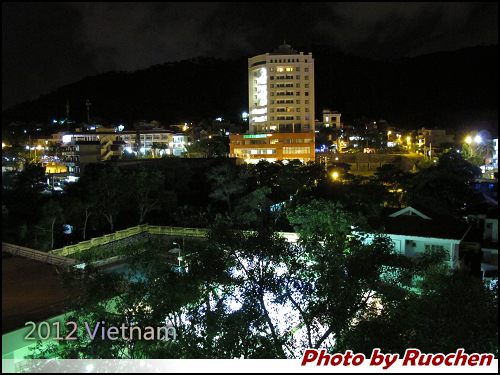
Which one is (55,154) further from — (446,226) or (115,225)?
(446,226)

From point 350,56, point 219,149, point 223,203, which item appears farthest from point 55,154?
point 350,56

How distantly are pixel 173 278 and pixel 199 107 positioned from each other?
2504 inches

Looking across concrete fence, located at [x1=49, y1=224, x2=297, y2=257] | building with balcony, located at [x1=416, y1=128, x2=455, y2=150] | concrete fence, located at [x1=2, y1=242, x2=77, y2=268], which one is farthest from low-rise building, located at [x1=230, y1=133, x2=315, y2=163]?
concrete fence, located at [x1=2, y1=242, x2=77, y2=268]

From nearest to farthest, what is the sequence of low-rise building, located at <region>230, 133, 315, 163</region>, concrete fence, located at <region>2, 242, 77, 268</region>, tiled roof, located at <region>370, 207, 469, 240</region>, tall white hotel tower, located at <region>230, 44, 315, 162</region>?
concrete fence, located at <region>2, 242, 77, 268</region> < tiled roof, located at <region>370, 207, 469, 240</region> < low-rise building, located at <region>230, 133, 315, 163</region> < tall white hotel tower, located at <region>230, 44, 315, 162</region>

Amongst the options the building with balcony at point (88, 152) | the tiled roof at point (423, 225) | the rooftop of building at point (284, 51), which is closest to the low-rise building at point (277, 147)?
the rooftop of building at point (284, 51)

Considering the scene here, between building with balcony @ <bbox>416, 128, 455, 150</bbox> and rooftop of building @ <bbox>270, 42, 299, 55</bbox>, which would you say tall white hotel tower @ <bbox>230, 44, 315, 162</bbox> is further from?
building with balcony @ <bbox>416, 128, 455, 150</bbox>

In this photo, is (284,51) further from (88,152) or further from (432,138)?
(88,152)

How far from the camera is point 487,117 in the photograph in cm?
5522

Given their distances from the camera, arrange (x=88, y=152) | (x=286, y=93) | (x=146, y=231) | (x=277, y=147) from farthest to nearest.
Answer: (x=286, y=93)
(x=277, y=147)
(x=88, y=152)
(x=146, y=231)

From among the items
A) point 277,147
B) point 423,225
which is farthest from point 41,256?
point 277,147

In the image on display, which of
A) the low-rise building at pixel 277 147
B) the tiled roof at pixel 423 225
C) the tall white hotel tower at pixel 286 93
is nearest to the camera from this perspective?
the tiled roof at pixel 423 225

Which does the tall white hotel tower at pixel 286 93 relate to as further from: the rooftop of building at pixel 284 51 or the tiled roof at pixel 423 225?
the tiled roof at pixel 423 225

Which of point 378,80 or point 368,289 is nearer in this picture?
→ point 368,289

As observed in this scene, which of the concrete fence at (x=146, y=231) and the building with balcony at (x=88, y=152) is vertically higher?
the building with balcony at (x=88, y=152)
